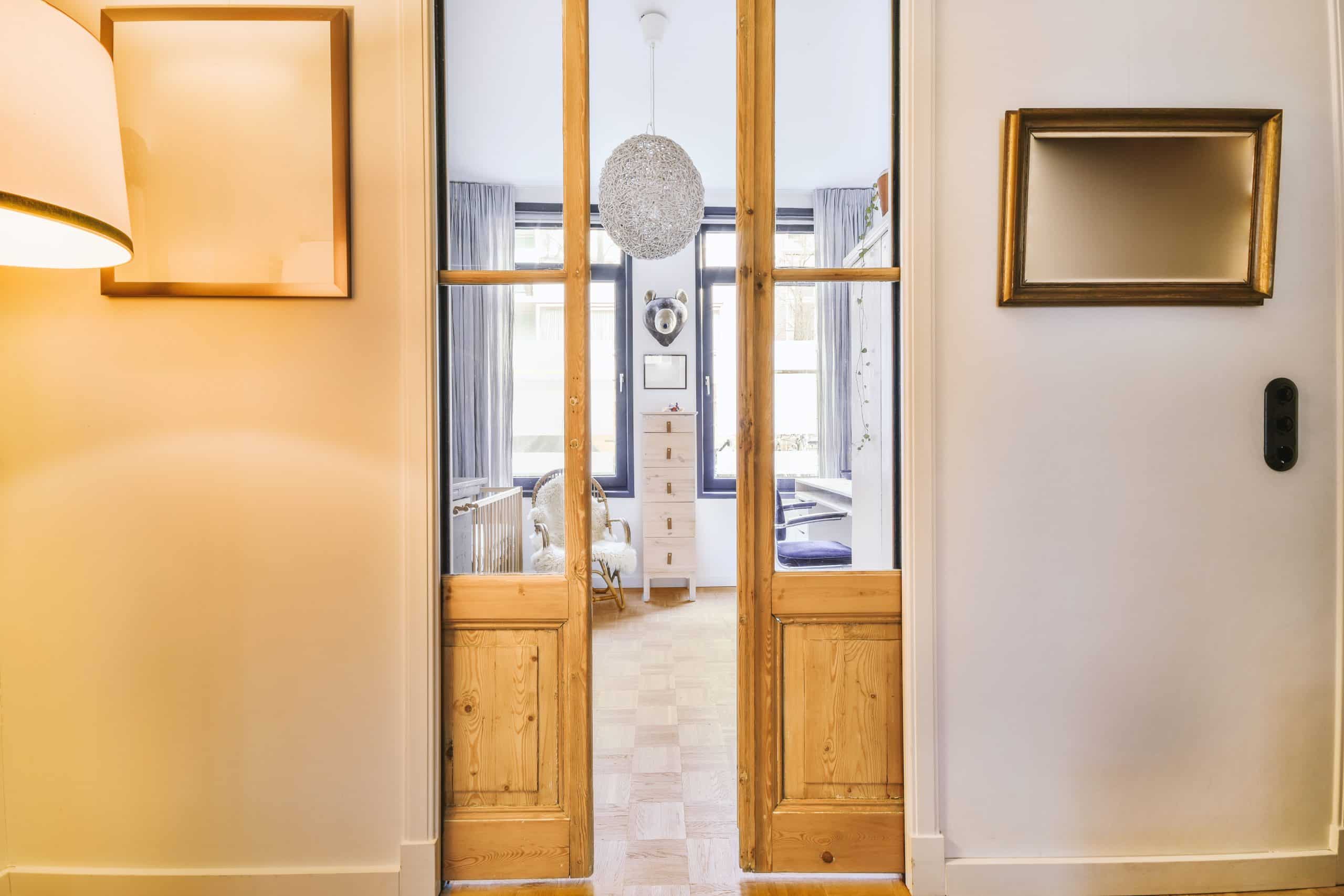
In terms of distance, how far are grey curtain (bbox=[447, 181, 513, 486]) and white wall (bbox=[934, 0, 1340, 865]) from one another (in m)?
1.15

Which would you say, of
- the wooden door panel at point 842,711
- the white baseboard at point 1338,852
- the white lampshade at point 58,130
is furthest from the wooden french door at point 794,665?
the white lampshade at point 58,130

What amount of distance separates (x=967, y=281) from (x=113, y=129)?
74.4 inches

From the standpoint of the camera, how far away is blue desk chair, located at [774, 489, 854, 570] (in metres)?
1.61

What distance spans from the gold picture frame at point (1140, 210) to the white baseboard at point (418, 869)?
6.67 ft

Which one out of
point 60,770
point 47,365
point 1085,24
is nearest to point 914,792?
point 1085,24

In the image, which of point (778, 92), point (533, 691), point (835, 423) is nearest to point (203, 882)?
point (533, 691)

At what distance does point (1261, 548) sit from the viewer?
60.6 inches

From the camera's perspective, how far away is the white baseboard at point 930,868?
1504mm

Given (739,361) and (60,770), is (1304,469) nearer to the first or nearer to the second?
(739,361)

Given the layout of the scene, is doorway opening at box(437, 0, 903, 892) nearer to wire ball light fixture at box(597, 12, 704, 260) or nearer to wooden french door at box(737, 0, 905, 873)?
wooden french door at box(737, 0, 905, 873)

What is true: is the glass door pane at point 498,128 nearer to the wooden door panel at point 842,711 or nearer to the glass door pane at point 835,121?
the glass door pane at point 835,121

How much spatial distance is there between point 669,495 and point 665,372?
943 millimetres

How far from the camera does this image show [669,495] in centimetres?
426

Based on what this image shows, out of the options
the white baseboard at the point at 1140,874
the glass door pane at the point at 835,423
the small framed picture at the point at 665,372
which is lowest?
the white baseboard at the point at 1140,874
